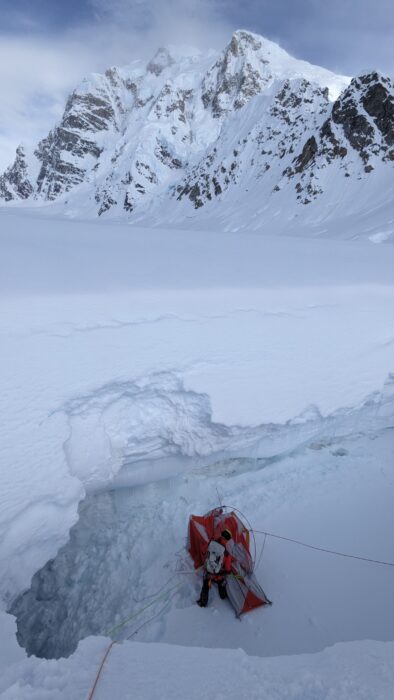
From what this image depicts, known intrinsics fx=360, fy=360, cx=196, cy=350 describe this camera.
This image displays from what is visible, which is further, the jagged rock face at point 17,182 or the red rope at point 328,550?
the jagged rock face at point 17,182

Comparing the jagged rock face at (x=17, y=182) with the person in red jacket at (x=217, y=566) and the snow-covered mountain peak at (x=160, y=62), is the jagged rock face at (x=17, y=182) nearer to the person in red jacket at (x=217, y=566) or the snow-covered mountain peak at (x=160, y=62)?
the snow-covered mountain peak at (x=160, y=62)

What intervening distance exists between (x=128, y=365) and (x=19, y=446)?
1.44m

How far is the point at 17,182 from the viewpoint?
10394cm

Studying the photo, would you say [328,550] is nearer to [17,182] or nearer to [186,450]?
[186,450]

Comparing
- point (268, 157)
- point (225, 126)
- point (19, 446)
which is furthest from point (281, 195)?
point (19, 446)

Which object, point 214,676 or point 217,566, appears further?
point 217,566

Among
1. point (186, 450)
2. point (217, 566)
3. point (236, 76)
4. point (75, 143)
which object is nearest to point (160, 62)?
point (75, 143)

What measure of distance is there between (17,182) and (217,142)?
72362 mm

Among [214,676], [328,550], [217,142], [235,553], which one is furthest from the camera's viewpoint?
[217,142]

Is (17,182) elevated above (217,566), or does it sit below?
above

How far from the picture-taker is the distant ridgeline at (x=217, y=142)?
1474 inches

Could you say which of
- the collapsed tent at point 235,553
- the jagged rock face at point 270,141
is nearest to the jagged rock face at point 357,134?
the jagged rock face at point 270,141

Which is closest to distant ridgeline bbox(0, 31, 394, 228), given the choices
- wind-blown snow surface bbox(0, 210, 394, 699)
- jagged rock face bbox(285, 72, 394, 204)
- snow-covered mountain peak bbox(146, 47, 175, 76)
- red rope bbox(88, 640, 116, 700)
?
jagged rock face bbox(285, 72, 394, 204)

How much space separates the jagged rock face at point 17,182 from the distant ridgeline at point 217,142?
0.32 metres
